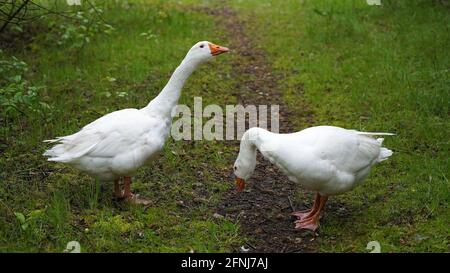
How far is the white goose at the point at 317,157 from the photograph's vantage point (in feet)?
15.9

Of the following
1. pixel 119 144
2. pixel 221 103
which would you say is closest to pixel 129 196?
pixel 119 144

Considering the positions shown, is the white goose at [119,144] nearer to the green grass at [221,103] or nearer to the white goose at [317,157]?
the green grass at [221,103]

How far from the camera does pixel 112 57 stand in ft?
30.9

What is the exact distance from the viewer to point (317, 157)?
4.86m

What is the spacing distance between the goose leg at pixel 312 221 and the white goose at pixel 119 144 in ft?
4.97

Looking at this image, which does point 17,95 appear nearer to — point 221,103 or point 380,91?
point 221,103

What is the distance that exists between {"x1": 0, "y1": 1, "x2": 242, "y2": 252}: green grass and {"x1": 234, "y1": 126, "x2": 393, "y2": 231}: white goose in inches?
28.7

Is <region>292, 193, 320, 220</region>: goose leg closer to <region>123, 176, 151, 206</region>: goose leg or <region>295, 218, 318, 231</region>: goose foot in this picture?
<region>295, 218, 318, 231</region>: goose foot

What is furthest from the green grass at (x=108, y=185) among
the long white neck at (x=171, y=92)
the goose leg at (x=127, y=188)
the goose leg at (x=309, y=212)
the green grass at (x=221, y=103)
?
the long white neck at (x=171, y=92)
